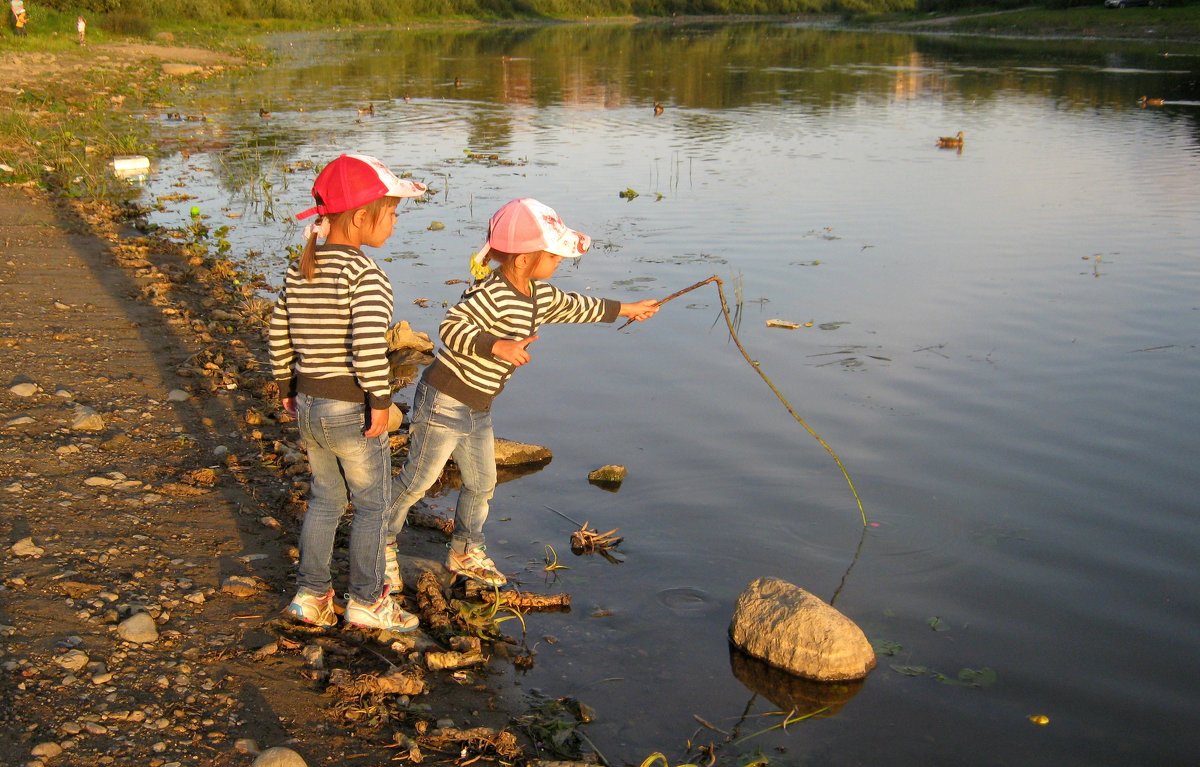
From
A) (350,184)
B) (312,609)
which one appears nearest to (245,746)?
(312,609)

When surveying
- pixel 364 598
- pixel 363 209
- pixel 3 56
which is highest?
pixel 3 56

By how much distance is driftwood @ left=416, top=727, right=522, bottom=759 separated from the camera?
3275 millimetres

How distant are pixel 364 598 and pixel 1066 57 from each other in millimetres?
41462

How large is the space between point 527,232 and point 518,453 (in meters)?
2.22

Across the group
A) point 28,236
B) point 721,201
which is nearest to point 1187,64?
point 721,201

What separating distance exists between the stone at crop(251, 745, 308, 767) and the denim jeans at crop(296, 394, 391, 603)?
936 mm

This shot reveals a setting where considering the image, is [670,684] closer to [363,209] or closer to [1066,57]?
[363,209]

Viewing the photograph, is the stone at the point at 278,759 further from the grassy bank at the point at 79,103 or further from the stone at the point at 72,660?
the grassy bank at the point at 79,103

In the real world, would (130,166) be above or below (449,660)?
above

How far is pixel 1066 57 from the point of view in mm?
38938

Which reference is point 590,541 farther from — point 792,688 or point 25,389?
point 25,389

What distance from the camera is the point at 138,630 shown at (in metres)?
3.46

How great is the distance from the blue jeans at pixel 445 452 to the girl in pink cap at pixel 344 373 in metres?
0.27

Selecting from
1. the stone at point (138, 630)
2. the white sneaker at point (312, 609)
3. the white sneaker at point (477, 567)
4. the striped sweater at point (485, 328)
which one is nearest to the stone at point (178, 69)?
the white sneaker at point (477, 567)
